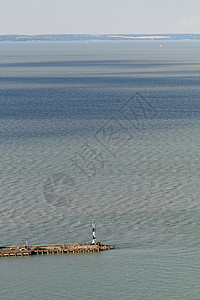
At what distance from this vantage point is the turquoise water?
4706cm

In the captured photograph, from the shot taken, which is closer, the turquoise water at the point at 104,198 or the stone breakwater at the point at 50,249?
the turquoise water at the point at 104,198

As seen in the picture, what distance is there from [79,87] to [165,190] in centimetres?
11452

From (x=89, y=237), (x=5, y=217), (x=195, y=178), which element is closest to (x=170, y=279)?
(x=89, y=237)

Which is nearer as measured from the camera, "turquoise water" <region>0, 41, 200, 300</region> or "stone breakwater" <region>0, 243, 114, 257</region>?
"turquoise water" <region>0, 41, 200, 300</region>

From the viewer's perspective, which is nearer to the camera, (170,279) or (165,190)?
(170,279)

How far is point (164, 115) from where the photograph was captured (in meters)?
122

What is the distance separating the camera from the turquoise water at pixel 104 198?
1853 inches

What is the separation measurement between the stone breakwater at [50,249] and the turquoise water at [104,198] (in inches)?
28.5

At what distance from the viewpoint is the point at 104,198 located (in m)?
66.3

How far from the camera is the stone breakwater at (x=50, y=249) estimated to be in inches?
2024

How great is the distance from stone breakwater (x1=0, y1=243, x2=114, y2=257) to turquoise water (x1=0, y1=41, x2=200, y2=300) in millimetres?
723

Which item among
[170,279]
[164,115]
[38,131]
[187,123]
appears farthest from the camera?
[164,115]

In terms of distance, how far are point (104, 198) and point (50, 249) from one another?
607 inches

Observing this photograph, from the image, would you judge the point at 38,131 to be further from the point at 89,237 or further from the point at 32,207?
the point at 89,237
